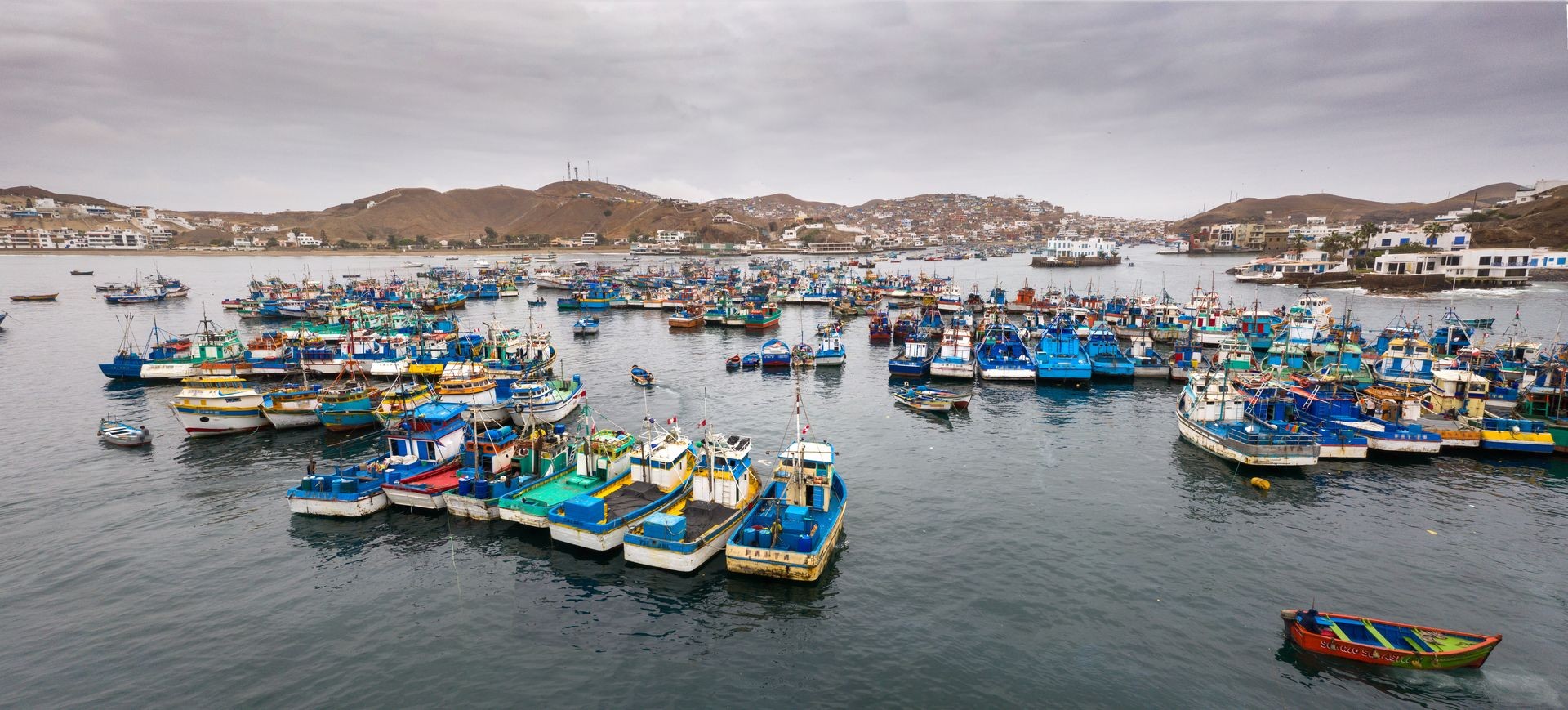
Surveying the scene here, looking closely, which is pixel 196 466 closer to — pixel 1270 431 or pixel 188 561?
pixel 188 561

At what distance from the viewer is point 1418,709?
18219 mm

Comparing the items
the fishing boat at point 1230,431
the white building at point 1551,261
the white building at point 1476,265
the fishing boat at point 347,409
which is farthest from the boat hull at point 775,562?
the white building at point 1551,261

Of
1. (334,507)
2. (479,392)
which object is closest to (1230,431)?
(334,507)

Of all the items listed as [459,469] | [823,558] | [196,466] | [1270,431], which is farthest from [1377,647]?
[196,466]

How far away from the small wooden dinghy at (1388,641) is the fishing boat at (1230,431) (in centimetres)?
1715

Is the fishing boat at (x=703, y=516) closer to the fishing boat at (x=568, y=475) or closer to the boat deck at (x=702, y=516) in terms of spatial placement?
the boat deck at (x=702, y=516)

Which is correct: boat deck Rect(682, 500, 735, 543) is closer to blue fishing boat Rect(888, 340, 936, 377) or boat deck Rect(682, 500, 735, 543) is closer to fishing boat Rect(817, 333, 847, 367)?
blue fishing boat Rect(888, 340, 936, 377)

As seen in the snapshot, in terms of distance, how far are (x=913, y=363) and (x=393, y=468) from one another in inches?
1747

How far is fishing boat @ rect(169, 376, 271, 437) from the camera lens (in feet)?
140

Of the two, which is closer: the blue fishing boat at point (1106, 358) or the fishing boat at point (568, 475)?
the fishing boat at point (568, 475)

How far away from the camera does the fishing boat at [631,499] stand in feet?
87.4

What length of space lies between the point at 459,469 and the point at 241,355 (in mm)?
44374

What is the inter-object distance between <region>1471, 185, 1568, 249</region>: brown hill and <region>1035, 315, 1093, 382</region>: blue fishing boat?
529 feet

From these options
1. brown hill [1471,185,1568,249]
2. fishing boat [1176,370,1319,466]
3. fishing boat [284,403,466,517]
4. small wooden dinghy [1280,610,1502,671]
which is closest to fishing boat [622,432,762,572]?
fishing boat [284,403,466,517]
